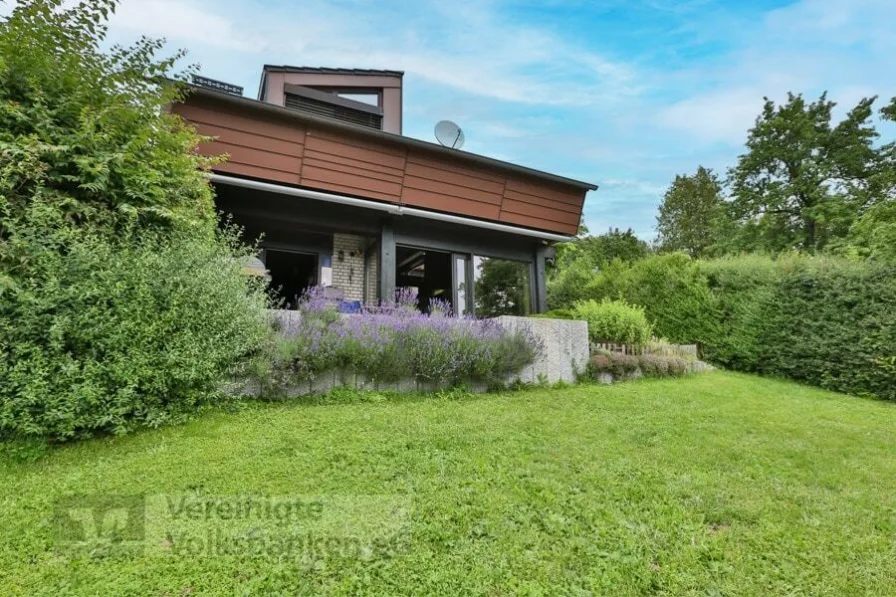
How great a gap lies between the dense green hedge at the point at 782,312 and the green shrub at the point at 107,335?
980 centimetres

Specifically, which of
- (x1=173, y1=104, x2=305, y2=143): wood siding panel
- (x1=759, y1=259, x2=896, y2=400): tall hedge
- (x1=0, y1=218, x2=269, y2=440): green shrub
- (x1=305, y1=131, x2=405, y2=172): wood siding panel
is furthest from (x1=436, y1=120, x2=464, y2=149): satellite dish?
(x1=759, y1=259, x2=896, y2=400): tall hedge

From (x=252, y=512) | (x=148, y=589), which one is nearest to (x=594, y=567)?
(x=252, y=512)

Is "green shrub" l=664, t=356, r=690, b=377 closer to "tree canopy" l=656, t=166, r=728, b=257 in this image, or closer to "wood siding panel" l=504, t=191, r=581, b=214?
"wood siding panel" l=504, t=191, r=581, b=214

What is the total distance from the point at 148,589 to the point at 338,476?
1.11 metres

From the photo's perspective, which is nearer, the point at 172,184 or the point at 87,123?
the point at 87,123

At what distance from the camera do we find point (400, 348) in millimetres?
5027

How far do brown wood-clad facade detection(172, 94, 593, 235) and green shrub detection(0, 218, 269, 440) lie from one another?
3025mm

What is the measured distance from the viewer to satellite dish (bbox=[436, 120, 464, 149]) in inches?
372

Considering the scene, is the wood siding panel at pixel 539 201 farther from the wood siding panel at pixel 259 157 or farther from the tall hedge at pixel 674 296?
the wood siding panel at pixel 259 157

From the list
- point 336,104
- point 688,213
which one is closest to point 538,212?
point 336,104

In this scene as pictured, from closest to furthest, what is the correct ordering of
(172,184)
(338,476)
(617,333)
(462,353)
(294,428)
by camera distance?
1. (338,476)
2. (294,428)
3. (172,184)
4. (462,353)
5. (617,333)

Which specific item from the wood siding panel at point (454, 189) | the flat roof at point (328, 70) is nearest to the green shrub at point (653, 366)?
the wood siding panel at point (454, 189)

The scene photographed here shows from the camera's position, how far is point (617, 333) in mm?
7703

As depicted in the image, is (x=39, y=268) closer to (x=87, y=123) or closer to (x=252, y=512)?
(x=87, y=123)
